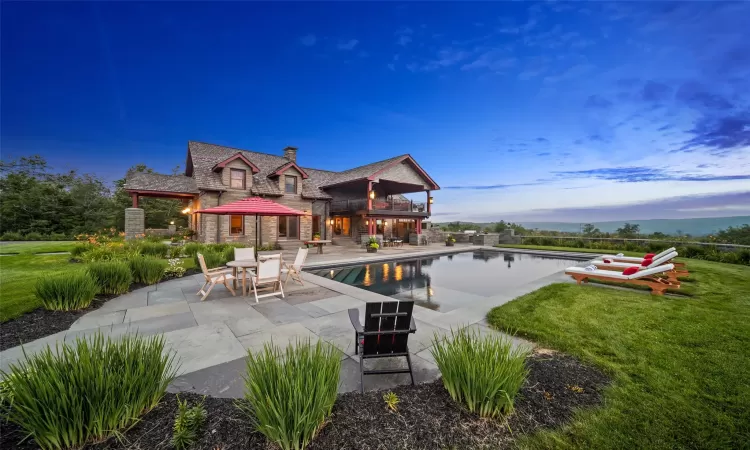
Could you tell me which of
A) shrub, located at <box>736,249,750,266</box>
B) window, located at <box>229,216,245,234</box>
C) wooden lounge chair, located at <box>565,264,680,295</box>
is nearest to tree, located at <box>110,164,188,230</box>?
window, located at <box>229,216,245,234</box>

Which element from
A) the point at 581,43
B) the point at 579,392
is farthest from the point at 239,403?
the point at 581,43

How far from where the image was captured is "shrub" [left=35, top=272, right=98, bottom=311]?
4758mm

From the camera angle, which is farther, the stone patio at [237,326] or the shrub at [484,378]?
the stone patio at [237,326]

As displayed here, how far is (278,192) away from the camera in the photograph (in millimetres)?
18047

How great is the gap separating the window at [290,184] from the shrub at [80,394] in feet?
57.7

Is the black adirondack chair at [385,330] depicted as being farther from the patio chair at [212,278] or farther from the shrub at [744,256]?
the shrub at [744,256]

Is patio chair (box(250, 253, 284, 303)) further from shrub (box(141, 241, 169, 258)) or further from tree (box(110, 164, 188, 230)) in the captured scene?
tree (box(110, 164, 188, 230))

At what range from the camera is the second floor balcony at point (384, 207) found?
69.0 feet

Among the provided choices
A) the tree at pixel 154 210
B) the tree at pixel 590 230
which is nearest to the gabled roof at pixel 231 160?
the tree at pixel 154 210

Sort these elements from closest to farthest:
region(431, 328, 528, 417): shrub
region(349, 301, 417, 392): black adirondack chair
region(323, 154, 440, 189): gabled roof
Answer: region(431, 328, 528, 417): shrub, region(349, 301, 417, 392): black adirondack chair, region(323, 154, 440, 189): gabled roof

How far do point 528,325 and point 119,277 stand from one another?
8.39 meters

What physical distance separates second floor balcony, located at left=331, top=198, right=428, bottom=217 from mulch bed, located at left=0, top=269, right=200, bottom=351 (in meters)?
16.0

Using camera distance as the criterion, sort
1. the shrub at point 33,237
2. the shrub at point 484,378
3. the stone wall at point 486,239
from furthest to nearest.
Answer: the stone wall at point 486,239 → the shrub at point 33,237 → the shrub at point 484,378

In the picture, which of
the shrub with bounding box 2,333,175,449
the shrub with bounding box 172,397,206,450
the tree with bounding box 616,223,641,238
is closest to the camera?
the shrub with bounding box 2,333,175,449
